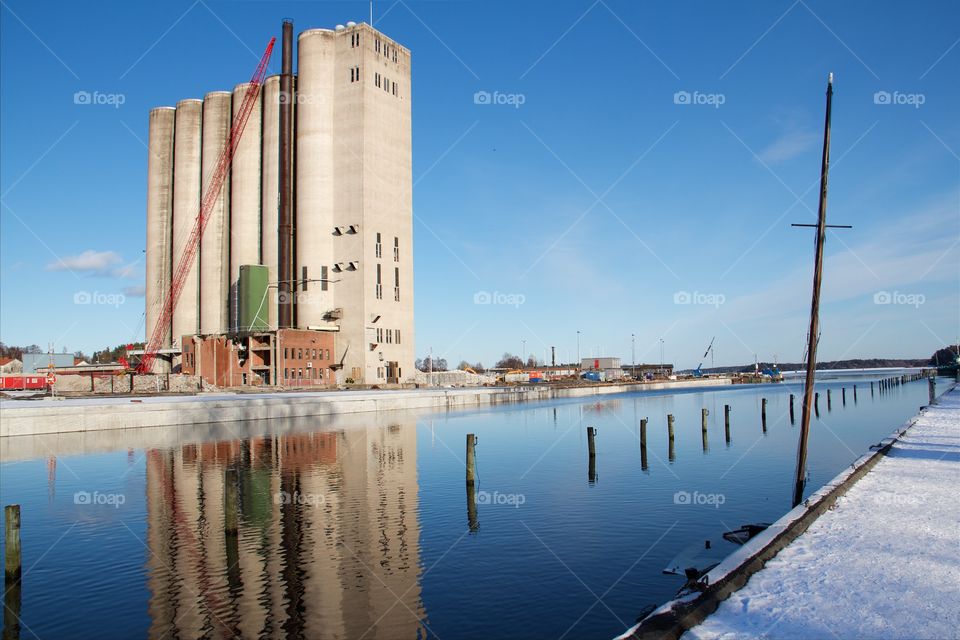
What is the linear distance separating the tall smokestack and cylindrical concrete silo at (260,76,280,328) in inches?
110

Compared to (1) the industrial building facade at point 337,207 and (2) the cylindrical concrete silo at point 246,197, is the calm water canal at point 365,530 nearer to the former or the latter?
(1) the industrial building facade at point 337,207

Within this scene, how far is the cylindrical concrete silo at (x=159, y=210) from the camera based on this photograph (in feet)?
378

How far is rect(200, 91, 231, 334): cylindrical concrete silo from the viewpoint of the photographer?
10738 cm

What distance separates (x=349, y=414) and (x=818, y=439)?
37206 millimetres

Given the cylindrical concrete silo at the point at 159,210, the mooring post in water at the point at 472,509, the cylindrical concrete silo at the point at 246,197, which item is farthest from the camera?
the cylindrical concrete silo at the point at 159,210

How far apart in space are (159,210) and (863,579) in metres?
122

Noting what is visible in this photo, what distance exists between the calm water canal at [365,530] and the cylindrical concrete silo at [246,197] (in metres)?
66.8

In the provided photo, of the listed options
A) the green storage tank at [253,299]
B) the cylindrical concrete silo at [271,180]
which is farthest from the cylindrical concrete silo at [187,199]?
the green storage tank at [253,299]

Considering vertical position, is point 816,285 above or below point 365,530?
above

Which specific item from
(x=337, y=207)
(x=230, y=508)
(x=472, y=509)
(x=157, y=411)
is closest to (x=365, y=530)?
(x=230, y=508)

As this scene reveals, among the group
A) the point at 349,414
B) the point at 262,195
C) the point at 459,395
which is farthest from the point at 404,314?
the point at 349,414

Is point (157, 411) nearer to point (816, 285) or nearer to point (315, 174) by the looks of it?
point (816, 285)

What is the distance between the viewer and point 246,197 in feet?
346

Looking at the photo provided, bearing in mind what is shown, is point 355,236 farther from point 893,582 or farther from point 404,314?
point 893,582
